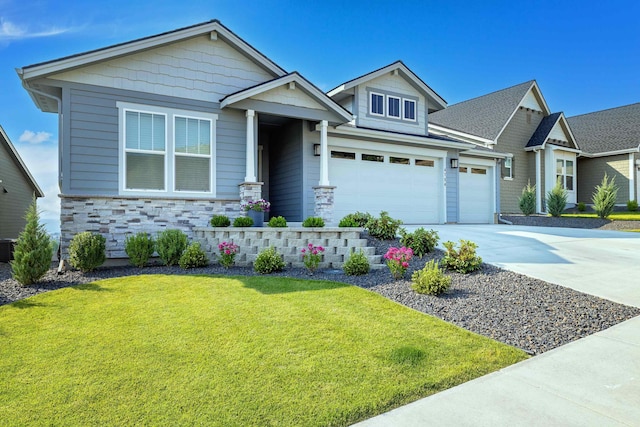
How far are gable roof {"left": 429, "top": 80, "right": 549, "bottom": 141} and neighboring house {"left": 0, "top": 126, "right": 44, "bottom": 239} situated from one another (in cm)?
1997

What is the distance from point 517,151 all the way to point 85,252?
2040 cm

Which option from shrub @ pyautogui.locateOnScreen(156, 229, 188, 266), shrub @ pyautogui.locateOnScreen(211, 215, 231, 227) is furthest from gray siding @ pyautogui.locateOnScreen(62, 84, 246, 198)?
shrub @ pyautogui.locateOnScreen(211, 215, 231, 227)

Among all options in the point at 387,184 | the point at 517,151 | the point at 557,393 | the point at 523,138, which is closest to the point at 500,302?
the point at 557,393

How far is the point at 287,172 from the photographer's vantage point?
12156 millimetres

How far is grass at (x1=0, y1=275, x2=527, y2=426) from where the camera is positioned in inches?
109

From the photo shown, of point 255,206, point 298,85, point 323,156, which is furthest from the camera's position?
point 323,156

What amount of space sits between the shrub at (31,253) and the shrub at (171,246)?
197 centimetres

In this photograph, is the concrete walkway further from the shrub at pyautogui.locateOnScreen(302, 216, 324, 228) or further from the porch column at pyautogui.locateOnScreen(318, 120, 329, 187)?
the porch column at pyautogui.locateOnScreen(318, 120, 329, 187)

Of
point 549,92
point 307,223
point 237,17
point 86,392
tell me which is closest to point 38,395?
point 86,392

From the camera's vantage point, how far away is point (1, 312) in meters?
5.07

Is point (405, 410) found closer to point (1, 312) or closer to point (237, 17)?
point (1, 312)

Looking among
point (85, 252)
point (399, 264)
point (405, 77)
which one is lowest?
point (399, 264)

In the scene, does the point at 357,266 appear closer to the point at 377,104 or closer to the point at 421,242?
the point at 421,242

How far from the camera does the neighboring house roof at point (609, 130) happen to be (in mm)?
21481
